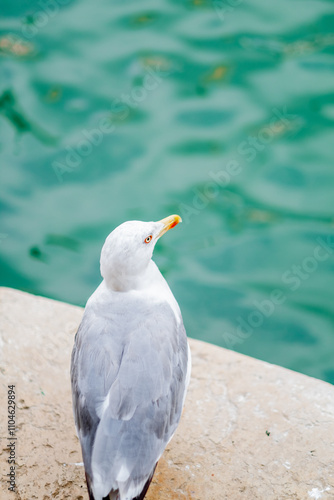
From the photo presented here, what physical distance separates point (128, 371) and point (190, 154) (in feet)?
12.5

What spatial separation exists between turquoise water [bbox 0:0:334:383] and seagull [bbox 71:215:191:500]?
2.17m

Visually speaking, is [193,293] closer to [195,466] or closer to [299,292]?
[299,292]

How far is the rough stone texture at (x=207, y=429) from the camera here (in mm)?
3043

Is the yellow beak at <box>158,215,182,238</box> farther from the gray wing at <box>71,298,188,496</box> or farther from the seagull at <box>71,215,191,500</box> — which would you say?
the gray wing at <box>71,298,188,496</box>

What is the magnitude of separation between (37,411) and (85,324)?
0.69m

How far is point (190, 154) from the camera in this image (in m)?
6.22

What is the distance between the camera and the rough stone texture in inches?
120

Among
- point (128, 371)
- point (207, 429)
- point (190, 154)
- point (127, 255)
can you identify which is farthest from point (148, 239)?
point (190, 154)

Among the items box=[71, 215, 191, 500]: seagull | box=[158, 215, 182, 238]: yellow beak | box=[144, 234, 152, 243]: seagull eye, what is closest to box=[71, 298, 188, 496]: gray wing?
box=[71, 215, 191, 500]: seagull

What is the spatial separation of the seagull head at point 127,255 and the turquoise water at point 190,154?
2.16 metres

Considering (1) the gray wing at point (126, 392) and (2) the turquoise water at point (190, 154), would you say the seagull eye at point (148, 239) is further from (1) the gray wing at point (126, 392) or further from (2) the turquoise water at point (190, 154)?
(2) the turquoise water at point (190, 154)

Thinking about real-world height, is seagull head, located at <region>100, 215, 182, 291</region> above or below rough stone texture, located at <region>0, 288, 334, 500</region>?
above

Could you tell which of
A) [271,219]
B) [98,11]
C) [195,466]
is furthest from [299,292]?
[98,11]

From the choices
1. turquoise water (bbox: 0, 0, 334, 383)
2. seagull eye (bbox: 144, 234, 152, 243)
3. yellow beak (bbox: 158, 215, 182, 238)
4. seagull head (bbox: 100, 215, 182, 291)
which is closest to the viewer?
seagull head (bbox: 100, 215, 182, 291)
